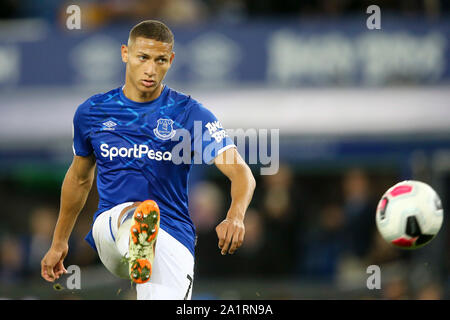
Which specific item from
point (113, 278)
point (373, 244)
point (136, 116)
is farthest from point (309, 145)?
point (136, 116)

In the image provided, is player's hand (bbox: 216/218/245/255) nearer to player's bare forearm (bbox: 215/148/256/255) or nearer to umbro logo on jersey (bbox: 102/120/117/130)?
player's bare forearm (bbox: 215/148/256/255)

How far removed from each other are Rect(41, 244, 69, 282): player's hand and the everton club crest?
1227 millimetres

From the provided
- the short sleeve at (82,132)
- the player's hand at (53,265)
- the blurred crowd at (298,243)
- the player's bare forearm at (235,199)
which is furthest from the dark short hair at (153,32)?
the blurred crowd at (298,243)

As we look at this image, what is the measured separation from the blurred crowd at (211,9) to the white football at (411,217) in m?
7.76

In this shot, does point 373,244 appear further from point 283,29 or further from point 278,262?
point 283,29

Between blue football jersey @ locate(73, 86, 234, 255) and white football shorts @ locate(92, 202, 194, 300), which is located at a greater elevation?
blue football jersey @ locate(73, 86, 234, 255)

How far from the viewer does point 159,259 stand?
5.85 meters

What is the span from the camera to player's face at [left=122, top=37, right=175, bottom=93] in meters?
6.15

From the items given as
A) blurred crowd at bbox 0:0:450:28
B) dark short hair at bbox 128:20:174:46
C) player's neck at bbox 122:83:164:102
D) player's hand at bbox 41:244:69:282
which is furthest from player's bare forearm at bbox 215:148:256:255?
blurred crowd at bbox 0:0:450:28

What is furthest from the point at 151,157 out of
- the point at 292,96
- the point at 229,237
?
the point at 292,96

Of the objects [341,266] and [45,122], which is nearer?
[341,266]

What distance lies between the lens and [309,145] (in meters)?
14.3

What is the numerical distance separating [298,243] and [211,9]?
217 inches
